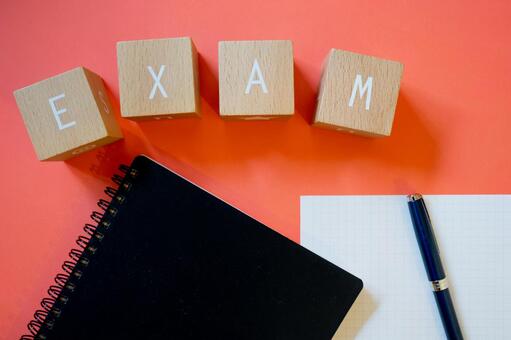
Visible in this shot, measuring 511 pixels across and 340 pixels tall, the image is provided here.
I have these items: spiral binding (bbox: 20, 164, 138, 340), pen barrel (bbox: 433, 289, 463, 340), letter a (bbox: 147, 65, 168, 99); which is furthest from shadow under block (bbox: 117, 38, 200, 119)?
pen barrel (bbox: 433, 289, 463, 340)

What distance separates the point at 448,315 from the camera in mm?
590

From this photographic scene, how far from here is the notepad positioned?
2.00 ft

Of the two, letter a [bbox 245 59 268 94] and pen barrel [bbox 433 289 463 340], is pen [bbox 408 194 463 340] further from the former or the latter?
letter a [bbox 245 59 268 94]

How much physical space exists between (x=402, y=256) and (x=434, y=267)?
50 mm

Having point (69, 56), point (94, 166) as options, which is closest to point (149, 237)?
point (94, 166)

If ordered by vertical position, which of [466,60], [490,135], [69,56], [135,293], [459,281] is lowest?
[459,281]

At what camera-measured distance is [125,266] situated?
588 millimetres

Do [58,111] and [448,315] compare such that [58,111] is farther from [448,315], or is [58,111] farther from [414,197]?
[448,315]

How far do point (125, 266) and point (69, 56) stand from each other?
365 millimetres

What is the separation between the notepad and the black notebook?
0.14 ft

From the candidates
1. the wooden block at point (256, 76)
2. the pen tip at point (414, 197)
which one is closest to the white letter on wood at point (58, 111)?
the wooden block at point (256, 76)

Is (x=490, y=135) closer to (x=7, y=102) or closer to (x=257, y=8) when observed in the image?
(x=257, y=8)

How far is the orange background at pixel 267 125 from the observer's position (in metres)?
0.61

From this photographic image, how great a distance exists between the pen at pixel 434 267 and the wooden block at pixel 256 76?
0.27 metres
